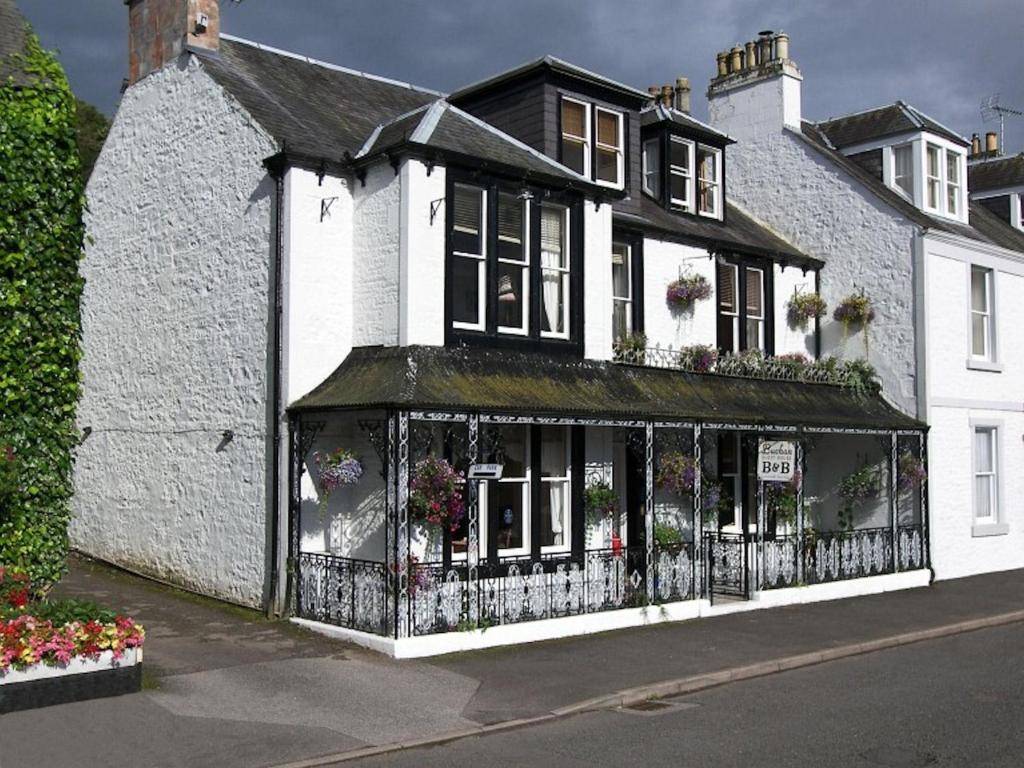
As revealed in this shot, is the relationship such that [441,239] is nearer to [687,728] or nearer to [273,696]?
[273,696]

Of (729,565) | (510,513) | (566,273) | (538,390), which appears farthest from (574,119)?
(729,565)

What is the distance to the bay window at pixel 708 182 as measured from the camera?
2103cm

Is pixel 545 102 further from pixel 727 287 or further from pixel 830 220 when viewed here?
pixel 830 220

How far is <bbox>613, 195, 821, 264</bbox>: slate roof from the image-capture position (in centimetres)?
1870

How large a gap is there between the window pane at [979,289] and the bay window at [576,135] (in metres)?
8.74

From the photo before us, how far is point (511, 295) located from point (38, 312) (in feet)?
20.1

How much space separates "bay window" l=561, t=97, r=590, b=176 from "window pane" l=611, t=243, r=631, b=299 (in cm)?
136

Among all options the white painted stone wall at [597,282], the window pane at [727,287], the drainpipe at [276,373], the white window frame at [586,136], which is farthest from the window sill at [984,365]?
the drainpipe at [276,373]

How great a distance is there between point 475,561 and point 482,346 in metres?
Result: 2.82

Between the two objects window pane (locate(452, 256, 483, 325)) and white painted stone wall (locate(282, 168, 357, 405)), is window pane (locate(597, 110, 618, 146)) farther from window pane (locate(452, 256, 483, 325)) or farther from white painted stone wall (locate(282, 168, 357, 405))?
white painted stone wall (locate(282, 168, 357, 405))

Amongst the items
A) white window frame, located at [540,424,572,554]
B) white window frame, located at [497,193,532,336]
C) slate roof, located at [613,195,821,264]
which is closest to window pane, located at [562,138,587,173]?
slate roof, located at [613,195,821,264]

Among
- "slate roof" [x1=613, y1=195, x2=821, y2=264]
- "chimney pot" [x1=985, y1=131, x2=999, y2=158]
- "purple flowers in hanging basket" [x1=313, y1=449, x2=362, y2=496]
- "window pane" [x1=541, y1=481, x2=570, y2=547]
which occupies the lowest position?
"window pane" [x1=541, y1=481, x2=570, y2=547]

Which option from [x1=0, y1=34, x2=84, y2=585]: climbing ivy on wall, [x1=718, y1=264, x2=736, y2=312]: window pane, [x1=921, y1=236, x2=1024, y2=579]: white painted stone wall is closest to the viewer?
[x1=0, y1=34, x2=84, y2=585]: climbing ivy on wall

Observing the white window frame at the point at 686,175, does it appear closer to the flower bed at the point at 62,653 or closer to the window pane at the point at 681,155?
the window pane at the point at 681,155
